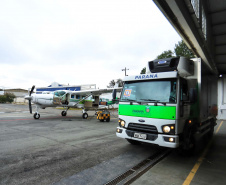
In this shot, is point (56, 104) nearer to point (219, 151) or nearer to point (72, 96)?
point (72, 96)

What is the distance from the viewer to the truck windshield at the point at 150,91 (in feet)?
14.2

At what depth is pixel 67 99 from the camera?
15.6m

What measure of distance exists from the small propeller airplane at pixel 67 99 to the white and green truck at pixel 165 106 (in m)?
9.86

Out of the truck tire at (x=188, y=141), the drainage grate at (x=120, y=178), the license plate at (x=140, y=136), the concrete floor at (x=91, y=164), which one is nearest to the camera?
the drainage grate at (x=120, y=178)

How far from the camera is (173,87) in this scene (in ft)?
14.2

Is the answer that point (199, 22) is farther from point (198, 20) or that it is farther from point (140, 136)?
point (140, 136)

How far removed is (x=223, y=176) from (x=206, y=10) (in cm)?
604

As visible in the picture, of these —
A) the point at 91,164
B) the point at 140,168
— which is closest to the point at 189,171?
the point at 140,168

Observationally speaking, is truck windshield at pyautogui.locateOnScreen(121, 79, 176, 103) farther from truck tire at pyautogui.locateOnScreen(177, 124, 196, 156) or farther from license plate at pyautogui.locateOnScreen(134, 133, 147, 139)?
truck tire at pyautogui.locateOnScreen(177, 124, 196, 156)

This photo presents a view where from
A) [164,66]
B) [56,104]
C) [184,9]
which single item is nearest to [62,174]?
[164,66]

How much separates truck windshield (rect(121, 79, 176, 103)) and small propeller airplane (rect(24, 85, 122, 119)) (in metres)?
9.74

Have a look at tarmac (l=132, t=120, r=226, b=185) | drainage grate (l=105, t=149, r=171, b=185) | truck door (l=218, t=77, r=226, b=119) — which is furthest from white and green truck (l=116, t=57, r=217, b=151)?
truck door (l=218, t=77, r=226, b=119)

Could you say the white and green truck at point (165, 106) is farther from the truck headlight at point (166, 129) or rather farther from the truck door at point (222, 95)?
the truck door at point (222, 95)

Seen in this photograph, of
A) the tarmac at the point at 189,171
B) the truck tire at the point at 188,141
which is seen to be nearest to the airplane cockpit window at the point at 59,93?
the tarmac at the point at 189,171
